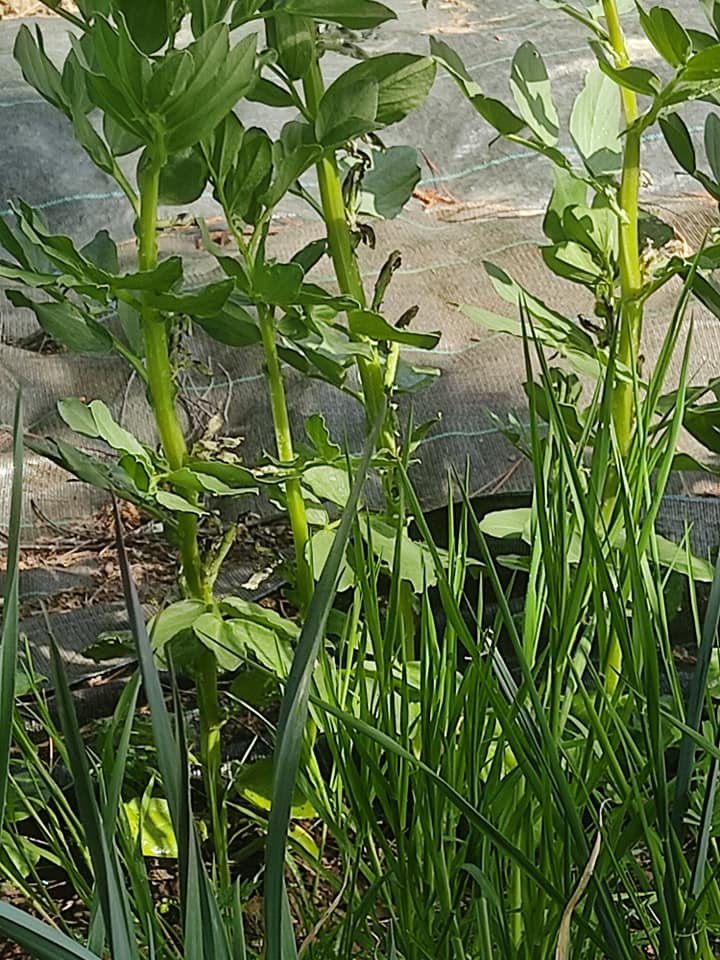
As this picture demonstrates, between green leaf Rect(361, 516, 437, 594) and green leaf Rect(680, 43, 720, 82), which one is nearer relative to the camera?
green leaf Rect(680, 43, 720, 82)

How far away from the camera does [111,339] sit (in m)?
0.96

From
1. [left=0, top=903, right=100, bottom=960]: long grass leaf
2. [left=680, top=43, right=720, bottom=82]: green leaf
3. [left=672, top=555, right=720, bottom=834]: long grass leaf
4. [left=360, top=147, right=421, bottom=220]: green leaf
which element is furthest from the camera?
[left=360, top=147, right=421, bottom=220]: green leaf

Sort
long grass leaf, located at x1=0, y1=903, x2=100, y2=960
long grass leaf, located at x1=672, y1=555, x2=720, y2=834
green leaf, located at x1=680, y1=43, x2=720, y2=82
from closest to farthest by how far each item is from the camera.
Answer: long grass leaf, located at x1=0, y1=903, x2=100, y2=960, long grass leaf, located at x1=672, y1=555, x2=720, y2=834, green leaf, located at x1=680, y1=43, x2=720, y2=82

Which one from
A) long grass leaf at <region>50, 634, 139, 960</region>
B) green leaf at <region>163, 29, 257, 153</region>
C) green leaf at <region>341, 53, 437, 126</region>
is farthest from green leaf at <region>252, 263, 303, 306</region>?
long grass leaf at <region>50, 634, 139, 960</region>

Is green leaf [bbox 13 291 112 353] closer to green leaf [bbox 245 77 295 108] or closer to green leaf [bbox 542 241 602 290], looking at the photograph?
green leaf [bbox 245 77 295 108]

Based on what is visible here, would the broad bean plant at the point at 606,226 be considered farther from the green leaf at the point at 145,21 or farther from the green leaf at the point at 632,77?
the green leaf at the point at 145,21

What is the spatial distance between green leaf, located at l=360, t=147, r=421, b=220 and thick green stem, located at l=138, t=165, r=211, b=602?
239mm

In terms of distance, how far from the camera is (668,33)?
0.84 meters

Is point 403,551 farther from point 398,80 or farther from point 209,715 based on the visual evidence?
point 398,80

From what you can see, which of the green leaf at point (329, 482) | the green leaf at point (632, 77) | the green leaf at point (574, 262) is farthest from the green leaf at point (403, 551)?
the green leaf at point (632, 77)

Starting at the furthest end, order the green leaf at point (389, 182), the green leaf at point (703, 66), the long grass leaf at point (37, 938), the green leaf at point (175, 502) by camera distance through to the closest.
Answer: the green leaf at point (389, 182) < the green leaf at point (175, 502) < the green leaf at point (703, 66) < the long grass leaf at point (37, 938)

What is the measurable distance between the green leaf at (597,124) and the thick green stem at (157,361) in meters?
0.35

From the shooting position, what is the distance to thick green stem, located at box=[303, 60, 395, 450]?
39.6 inches

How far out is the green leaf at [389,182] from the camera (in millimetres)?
1106
